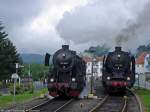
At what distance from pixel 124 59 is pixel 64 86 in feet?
24.0

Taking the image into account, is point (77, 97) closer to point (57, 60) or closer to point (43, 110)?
point (57, 60)

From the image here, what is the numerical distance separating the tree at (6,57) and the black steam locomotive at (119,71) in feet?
123

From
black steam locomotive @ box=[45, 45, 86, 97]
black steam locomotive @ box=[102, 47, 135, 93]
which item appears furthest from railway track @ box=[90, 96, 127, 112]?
black steam locomotive @ box=[102, 47, 135, 93]

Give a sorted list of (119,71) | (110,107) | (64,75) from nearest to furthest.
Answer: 1. (110,107)
2. (64,75)
3. (119,71)

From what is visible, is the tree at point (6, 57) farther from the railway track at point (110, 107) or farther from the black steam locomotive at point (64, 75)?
the railway track at point (110, 107)

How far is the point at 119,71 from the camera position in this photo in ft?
133

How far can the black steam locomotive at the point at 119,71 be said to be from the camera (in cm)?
4016

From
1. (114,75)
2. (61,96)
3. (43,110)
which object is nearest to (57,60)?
(61,96)

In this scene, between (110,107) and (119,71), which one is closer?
(110,107)

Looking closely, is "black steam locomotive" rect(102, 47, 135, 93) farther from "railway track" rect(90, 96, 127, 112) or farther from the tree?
the tree

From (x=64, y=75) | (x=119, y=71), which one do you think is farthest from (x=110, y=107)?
(x=119, y=71)

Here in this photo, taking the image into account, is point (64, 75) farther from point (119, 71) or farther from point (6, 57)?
point (6, 57)

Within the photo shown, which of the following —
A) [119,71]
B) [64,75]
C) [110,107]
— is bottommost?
[110,107]

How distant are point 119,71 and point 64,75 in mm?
6292
